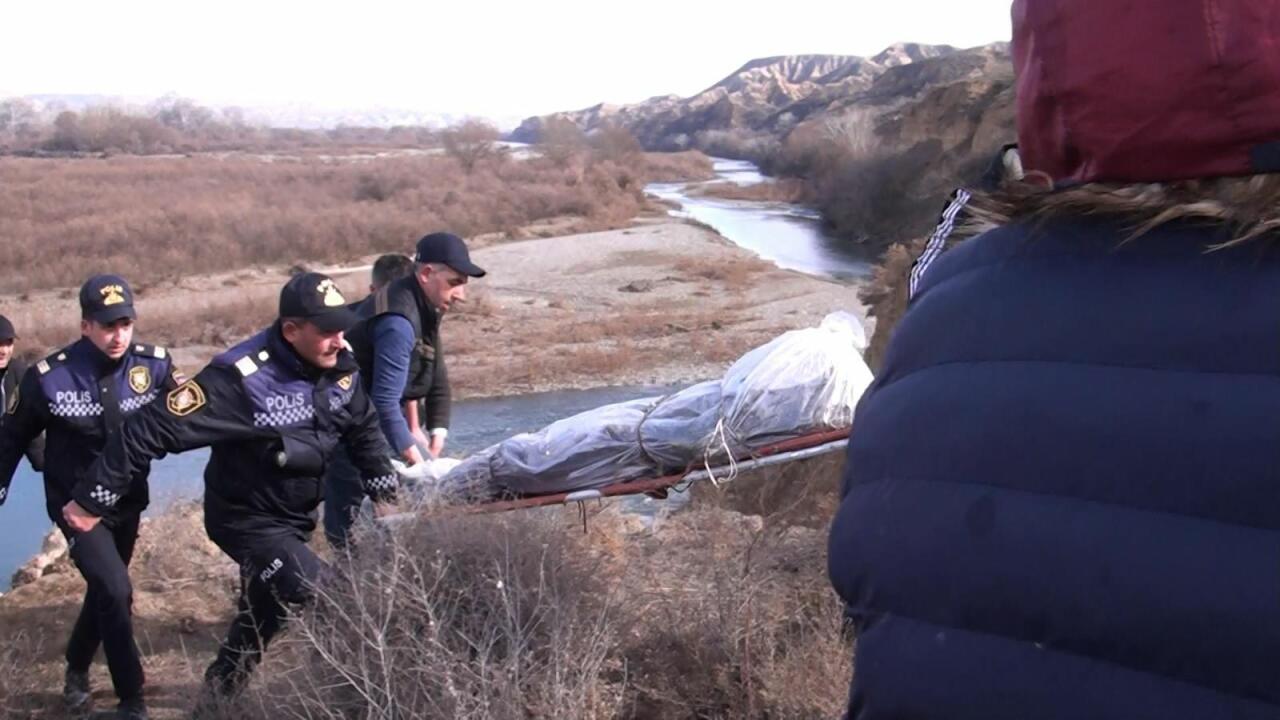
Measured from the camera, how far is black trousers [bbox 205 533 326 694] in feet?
14.1

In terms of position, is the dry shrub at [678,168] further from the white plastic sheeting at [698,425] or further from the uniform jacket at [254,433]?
the uniform jacket at [254,433]

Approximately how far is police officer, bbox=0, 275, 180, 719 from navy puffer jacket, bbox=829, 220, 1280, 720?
13.3 feet

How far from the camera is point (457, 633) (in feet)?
11.6

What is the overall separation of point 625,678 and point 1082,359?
262 centimetres

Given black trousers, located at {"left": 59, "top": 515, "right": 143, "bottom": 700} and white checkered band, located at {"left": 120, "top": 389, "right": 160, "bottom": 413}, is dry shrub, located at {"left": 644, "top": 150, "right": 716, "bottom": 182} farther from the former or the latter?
black trousers, located at {"left": 59, "top": 515, "right": 143, "bottom": 700}

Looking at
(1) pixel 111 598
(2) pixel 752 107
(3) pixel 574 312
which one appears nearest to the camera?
(1) pixel 111 598

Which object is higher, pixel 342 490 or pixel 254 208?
pixel 342 490

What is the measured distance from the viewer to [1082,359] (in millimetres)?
1140

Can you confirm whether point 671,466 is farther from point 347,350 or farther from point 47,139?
point 47,139

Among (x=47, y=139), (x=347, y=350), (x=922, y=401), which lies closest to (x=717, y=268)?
(x=347, y=350)

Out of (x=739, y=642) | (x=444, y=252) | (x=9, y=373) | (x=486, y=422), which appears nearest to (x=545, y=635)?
(x=739, y=642)

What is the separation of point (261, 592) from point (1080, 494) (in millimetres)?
3735

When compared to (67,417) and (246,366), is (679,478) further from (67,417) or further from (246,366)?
(67,417)

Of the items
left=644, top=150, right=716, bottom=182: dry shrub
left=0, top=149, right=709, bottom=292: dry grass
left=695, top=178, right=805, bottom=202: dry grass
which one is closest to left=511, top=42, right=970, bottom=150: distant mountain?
left=644, top=150, right=716, bottom=182: dry shrub
